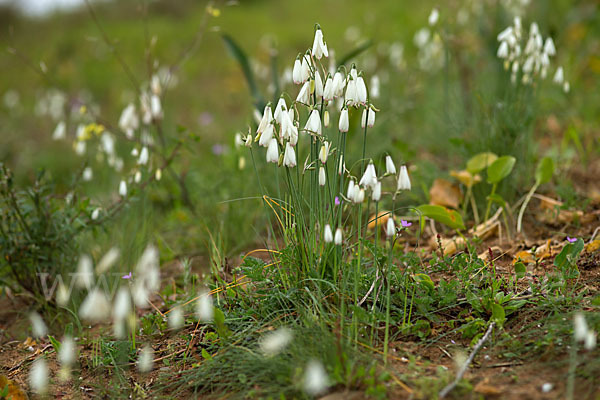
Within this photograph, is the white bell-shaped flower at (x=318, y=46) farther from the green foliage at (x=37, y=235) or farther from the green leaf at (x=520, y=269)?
the green foliage at (x=37, y=235)

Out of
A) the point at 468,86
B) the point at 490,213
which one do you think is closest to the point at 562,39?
the point at 468,86

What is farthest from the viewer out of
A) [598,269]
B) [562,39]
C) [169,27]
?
[169,27]

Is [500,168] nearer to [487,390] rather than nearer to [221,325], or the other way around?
[487,390]

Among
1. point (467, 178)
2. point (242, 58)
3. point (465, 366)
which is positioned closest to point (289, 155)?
point (465, 366)

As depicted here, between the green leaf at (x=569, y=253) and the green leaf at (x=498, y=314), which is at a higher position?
the green leaf at (x=569, y=253)

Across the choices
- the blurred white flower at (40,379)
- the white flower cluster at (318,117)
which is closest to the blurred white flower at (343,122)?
the white flower cluster at (318,117)

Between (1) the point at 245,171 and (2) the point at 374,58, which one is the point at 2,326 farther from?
(2) the point at 374,58
